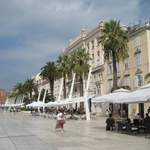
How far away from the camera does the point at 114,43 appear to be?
3731 cm

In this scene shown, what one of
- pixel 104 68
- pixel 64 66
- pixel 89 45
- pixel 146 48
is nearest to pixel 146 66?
pixel 146 48

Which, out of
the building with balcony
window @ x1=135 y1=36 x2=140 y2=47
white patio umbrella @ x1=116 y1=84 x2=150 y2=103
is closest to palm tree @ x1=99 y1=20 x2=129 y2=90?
the building with balcony

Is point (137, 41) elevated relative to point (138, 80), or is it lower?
elevated

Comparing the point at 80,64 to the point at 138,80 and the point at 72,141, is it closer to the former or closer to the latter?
the point at 138,80

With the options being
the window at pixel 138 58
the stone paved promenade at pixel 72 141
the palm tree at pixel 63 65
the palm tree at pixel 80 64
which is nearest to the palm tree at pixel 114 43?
the window at pixel 138 58

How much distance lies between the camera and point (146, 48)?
136 feet

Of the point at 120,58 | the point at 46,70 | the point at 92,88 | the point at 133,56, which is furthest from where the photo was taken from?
the point at 46,70

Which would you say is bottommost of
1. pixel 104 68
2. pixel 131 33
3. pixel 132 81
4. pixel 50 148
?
pixel 50 148

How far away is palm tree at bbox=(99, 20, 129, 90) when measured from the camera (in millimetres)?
37250

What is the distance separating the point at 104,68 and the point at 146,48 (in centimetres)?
1481

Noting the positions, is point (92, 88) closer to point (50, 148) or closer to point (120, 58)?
point (120, 58)

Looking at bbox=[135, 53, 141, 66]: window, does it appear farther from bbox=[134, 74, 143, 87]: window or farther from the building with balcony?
bbox=[134, 74, 143, 87]: window

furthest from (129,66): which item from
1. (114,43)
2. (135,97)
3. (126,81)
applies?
(135,97)

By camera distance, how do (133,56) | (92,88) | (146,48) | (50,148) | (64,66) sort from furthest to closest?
(92,88)
(64,66)
(133,56)
(146,48)
(50,148)
